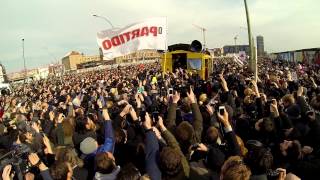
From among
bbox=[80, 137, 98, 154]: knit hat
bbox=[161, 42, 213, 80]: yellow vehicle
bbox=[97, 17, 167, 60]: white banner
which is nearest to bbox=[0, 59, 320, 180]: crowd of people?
bbox=[80, 137, 98, 154]: knit hat

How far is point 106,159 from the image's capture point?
4.76m

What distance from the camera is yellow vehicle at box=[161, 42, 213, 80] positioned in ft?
71.9

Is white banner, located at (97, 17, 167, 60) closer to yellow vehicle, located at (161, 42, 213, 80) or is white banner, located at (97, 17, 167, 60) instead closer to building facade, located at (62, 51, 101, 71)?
yellow vehicle, located at (161, 42, 213, 80)

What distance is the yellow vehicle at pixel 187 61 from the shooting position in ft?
71.9

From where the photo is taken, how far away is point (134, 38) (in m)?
16.9

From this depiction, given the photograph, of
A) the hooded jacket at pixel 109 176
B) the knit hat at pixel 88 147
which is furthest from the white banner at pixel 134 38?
the hooded jacket at pixel 109 176

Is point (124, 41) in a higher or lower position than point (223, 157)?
higher

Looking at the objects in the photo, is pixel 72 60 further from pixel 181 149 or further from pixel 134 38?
pixel 181 149

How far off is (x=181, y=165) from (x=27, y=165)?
2.30 meters

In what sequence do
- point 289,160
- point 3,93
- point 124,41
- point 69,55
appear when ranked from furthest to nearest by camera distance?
point 69,55 → point 3,93 → point 124,41 → point 289,160

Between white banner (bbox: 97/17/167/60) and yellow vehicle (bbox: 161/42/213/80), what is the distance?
16.4ft

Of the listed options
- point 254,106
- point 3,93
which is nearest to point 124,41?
point 254,106

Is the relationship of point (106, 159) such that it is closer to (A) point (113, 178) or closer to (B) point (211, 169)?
(A) point (113, 178)

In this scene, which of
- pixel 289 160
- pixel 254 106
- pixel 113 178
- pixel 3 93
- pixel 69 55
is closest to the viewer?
pixel 113 178
